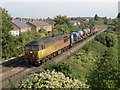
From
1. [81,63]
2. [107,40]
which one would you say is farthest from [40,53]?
[107,40]

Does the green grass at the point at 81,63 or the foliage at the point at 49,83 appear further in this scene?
the green grass at the point at 81,63

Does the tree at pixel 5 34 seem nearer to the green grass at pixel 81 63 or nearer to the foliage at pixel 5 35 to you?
the foliage at pixel 5 35

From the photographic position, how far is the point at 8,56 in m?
24.8

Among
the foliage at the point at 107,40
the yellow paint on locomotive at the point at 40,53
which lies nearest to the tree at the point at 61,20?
the foliage at the point at 107,40

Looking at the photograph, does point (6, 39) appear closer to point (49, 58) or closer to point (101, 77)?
point (49, 58)

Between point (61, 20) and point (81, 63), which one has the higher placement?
point (61, 20)

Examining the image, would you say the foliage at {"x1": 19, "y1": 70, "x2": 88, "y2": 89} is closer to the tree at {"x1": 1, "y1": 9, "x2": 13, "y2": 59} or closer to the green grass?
the green grass

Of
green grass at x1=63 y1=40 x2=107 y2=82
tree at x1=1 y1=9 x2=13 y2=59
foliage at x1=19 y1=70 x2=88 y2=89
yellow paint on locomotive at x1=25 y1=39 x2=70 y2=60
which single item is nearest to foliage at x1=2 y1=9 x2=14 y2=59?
tree at x1=1 y1=9 x2=13 y2=59

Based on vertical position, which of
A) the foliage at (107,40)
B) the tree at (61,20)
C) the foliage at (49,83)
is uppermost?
the tree at (61,20)

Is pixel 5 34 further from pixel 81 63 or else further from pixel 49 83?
pixel 49 83

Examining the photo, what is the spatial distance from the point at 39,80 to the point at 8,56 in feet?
59.3

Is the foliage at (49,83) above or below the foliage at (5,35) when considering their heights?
below

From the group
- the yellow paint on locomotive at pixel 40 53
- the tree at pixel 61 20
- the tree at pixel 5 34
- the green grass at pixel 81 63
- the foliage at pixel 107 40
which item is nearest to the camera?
the green grass at pixel 81 63

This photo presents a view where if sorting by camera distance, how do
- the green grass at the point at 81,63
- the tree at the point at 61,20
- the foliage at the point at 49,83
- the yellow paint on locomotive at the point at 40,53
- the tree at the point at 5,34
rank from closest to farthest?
the foliage at the point at 49,83 < the green grass at the point at 81,63 < the yellow paint on locomotive at the point at 40,53 < the tree at the point at 5,34 < the tree at the point at 61,20
